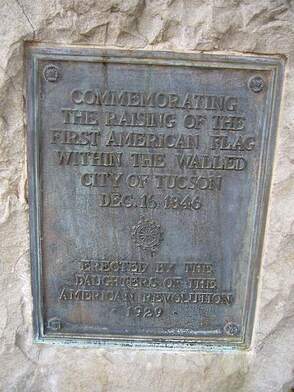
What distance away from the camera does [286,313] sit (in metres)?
1.85

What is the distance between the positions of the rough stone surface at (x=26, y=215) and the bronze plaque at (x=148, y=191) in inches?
→ 1.9

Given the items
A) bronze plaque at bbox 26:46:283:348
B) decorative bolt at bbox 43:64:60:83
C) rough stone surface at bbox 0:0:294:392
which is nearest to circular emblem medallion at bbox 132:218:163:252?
bronze plaque at bbox 26:46:283:348

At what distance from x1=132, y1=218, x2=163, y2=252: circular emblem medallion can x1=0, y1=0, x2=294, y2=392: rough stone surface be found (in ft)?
1.48

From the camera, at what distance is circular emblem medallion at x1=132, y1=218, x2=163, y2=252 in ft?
5.88

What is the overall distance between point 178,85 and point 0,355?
137 centimetres

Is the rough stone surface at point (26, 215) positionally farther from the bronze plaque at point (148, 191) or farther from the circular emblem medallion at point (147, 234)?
the circular emblem medallion at point (147, 234)

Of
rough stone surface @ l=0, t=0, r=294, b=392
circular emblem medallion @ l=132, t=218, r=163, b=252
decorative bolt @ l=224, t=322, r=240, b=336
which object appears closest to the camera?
rough stone surface @ l=0, t=0, r=294, b=392

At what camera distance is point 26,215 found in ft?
5.71

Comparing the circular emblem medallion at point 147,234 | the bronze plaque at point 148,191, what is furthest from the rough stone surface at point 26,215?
the circular emblem medallion at point 147,234

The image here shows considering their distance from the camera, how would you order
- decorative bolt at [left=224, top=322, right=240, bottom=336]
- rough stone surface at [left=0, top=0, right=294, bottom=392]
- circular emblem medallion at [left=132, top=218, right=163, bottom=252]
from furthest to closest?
decorative bolt at [left=224, top=322, right=240, bottom=336]
circular emblem medallion at [left=132, top=218, right=163, bottom=252]
rough stone surface at [left=0, top=0, right=294, bottom=392]

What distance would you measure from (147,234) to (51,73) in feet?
2.44

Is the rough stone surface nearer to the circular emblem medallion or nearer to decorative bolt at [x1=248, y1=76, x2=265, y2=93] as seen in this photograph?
decorative bolt at [x1=248, y1=76, x2=265, y2=93]

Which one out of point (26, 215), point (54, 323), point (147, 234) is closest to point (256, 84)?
point (147, 234)

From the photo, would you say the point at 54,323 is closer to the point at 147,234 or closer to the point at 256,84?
the point at 147,234
